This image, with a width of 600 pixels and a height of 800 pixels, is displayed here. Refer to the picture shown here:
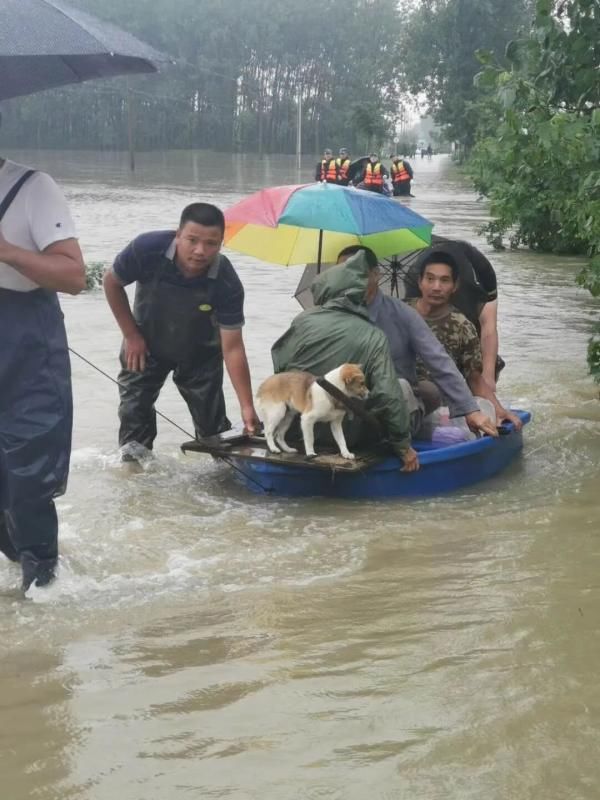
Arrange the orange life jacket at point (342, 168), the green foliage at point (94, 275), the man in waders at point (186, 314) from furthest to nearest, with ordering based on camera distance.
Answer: the orange life jacket at point (342, 168) → the green foliage at point (94, 275) → the man in waders at point (186, 314)

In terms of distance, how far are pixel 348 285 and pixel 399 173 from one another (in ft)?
109

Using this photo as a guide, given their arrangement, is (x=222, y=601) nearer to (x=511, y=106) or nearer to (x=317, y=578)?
(x=317, y=578)

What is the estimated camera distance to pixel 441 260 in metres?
7.52

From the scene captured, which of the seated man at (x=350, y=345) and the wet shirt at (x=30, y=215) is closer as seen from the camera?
the wet shirt at (x=30, y=215)

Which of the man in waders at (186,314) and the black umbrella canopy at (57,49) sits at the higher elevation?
the black umbrella canopy at (57,49)

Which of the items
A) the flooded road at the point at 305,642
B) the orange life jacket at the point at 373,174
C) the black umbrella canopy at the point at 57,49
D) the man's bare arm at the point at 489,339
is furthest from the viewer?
the orange life jacket at the point at 373,174

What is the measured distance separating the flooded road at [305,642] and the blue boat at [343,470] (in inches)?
5.2

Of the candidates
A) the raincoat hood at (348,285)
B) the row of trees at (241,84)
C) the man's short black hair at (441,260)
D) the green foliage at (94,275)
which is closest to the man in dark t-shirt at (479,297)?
the man's short black hair at (441,260)

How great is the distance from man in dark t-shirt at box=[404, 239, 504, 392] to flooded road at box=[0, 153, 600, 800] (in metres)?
0.79

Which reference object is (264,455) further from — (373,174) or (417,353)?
(373,174)

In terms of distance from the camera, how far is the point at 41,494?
4926 millimetres

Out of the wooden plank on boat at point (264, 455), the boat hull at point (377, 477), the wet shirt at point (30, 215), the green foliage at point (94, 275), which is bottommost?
the green foliage at point (94, 275)

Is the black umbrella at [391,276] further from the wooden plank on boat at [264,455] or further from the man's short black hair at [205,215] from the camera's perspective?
the man's short black hair at [205,215]

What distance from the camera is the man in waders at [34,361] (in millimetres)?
4508
